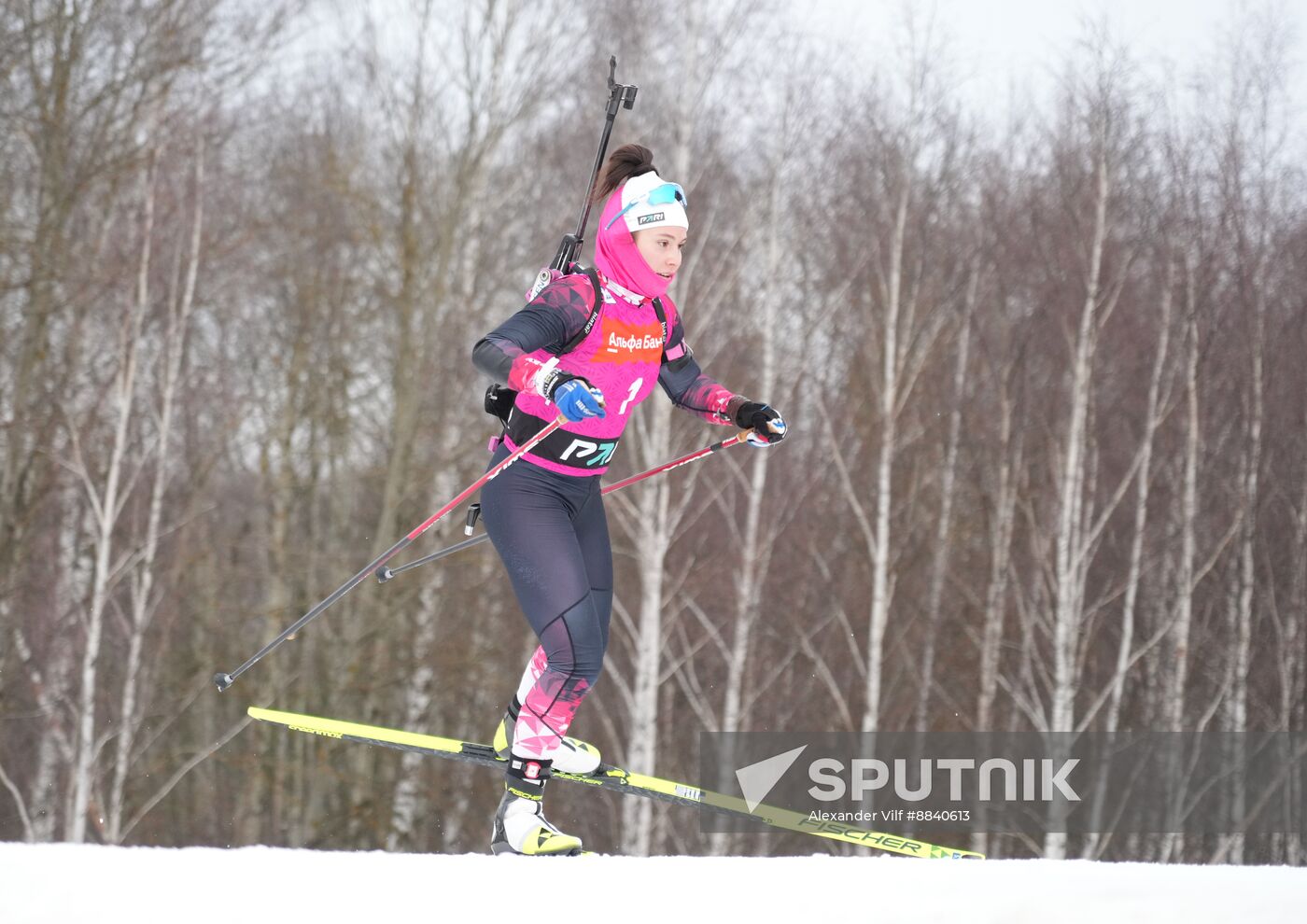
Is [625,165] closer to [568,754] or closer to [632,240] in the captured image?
[632,240]

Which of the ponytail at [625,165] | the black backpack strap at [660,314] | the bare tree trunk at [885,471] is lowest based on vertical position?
the black backpack strap at [660,314]

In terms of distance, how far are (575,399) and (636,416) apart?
959 cm

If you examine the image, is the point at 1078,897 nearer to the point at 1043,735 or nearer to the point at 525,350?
the point at 525,350

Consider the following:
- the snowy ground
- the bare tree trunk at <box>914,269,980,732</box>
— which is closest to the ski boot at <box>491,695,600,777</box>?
the snowy ground

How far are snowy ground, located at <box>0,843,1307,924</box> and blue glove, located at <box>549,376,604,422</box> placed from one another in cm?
116

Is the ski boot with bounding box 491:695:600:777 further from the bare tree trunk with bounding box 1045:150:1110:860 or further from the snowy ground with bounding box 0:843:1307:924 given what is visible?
the bare tree trunk with bounding box 1045:150:1110:860

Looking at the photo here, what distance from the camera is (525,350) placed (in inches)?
133

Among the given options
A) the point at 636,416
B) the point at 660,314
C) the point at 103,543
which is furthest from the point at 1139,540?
the point at 660,314

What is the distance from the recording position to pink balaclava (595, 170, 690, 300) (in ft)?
12.2

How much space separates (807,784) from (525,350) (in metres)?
12.1

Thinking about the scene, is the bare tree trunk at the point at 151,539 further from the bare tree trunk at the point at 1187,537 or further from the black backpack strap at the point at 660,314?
the bare tree trunk at the point at 1187,537

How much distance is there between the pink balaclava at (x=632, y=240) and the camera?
3707mm

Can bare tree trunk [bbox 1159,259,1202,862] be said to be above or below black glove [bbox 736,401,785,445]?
above

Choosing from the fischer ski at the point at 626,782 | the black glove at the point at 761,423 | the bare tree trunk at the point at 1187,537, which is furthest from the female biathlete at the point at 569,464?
the bare tree trunk at the point at 1187,537
